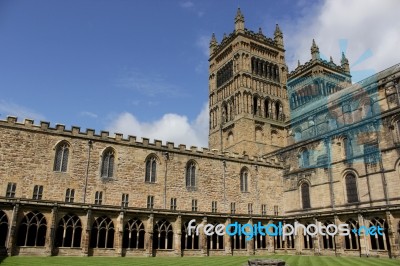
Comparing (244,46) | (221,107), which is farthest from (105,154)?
(244,46)

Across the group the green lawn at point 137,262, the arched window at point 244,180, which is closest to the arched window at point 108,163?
the green lawn at point 137,262

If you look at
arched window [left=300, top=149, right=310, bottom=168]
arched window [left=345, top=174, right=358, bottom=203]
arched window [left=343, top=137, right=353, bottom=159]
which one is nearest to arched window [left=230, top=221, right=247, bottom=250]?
arched window [left=345, top=174, right=358, bottom=203]

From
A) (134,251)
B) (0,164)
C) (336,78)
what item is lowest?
(134,251)

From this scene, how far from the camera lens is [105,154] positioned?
36219mm

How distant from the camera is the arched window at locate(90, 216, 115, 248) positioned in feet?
98.8

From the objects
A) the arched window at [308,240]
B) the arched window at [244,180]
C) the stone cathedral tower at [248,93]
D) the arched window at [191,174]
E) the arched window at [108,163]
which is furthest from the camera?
the stone cathedral tower at [248,93]

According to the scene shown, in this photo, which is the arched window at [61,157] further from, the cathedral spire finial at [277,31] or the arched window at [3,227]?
the cathedral spire finial at [277,31]

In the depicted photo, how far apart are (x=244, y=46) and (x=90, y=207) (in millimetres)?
42428

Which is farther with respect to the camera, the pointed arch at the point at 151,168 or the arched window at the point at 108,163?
the pointed arch at the point at 151,168

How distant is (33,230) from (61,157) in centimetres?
809

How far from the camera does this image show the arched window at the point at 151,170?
37750 millimetres

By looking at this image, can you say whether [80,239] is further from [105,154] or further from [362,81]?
[362,81]

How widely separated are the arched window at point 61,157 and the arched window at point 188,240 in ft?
43.0

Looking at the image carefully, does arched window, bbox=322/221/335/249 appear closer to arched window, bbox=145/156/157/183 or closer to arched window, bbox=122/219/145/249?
arched window, bbox=122/219/145/249
